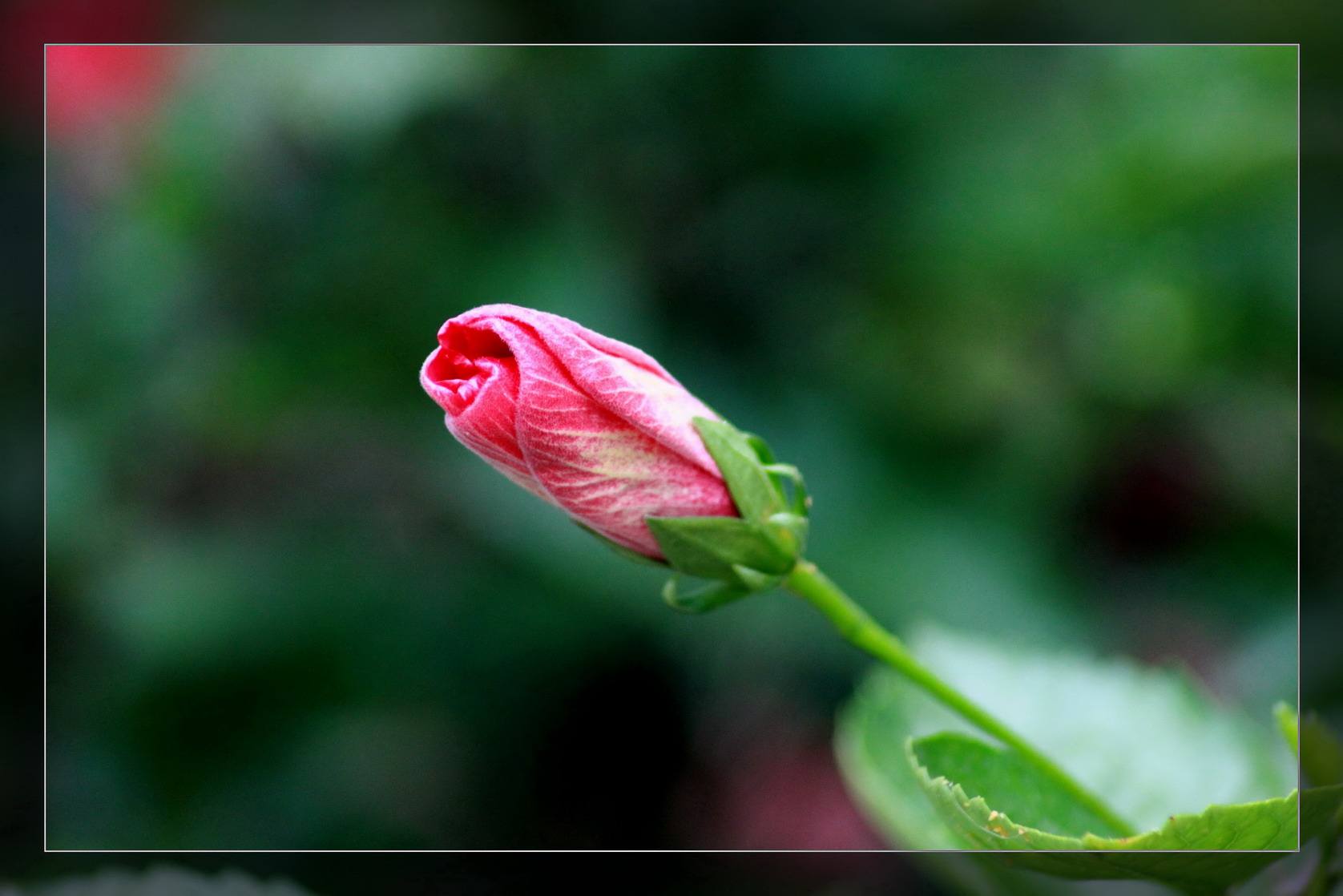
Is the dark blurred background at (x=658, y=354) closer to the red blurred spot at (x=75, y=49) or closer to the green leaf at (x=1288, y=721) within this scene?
the red blurred spot at (x=75, y=49)

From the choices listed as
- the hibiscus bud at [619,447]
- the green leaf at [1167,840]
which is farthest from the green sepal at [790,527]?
the green leaf at [1167,840]

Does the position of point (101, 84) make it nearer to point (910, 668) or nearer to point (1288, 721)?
point (910, 668)

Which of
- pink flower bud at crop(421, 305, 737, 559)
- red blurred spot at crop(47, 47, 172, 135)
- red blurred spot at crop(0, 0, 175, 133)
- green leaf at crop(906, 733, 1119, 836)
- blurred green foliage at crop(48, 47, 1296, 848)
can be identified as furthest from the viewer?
blurred green foliage at crop(48, 47, 1296, 848)

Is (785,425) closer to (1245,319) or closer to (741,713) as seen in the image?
(741,713)

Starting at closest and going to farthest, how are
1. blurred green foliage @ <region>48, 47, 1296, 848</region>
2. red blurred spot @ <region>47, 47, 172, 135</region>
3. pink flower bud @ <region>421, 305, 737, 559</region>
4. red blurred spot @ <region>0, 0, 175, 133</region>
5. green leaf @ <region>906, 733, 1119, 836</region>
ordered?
pink flower bud @ <region>421, 305, 737, 559</region>
green leaf @ <region>906, 733, 1119, 836</region>
red blurred spot @ <region>0, 0, 175, 133</region>
red blurred spot @ <region>47, 47, 172, 135</region>
blurred green foliage @ <region>48, 47, 1296, 848</region>

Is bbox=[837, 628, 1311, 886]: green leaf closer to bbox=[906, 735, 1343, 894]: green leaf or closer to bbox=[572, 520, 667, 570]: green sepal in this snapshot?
bbox=[906, 735, 1343, 894]: green leaf

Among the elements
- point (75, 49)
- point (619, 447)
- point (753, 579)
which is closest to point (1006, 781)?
point (753, 579)

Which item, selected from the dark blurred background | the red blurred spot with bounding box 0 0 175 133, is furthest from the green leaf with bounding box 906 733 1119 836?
the red blurred spot with bounding box 0 0 175 133

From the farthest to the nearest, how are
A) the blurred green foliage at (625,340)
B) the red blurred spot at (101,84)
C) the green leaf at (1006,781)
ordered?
the blurred green foliage at (625,340)
the red blurred spot at (101,84)
the green leaf at (1006,781)
